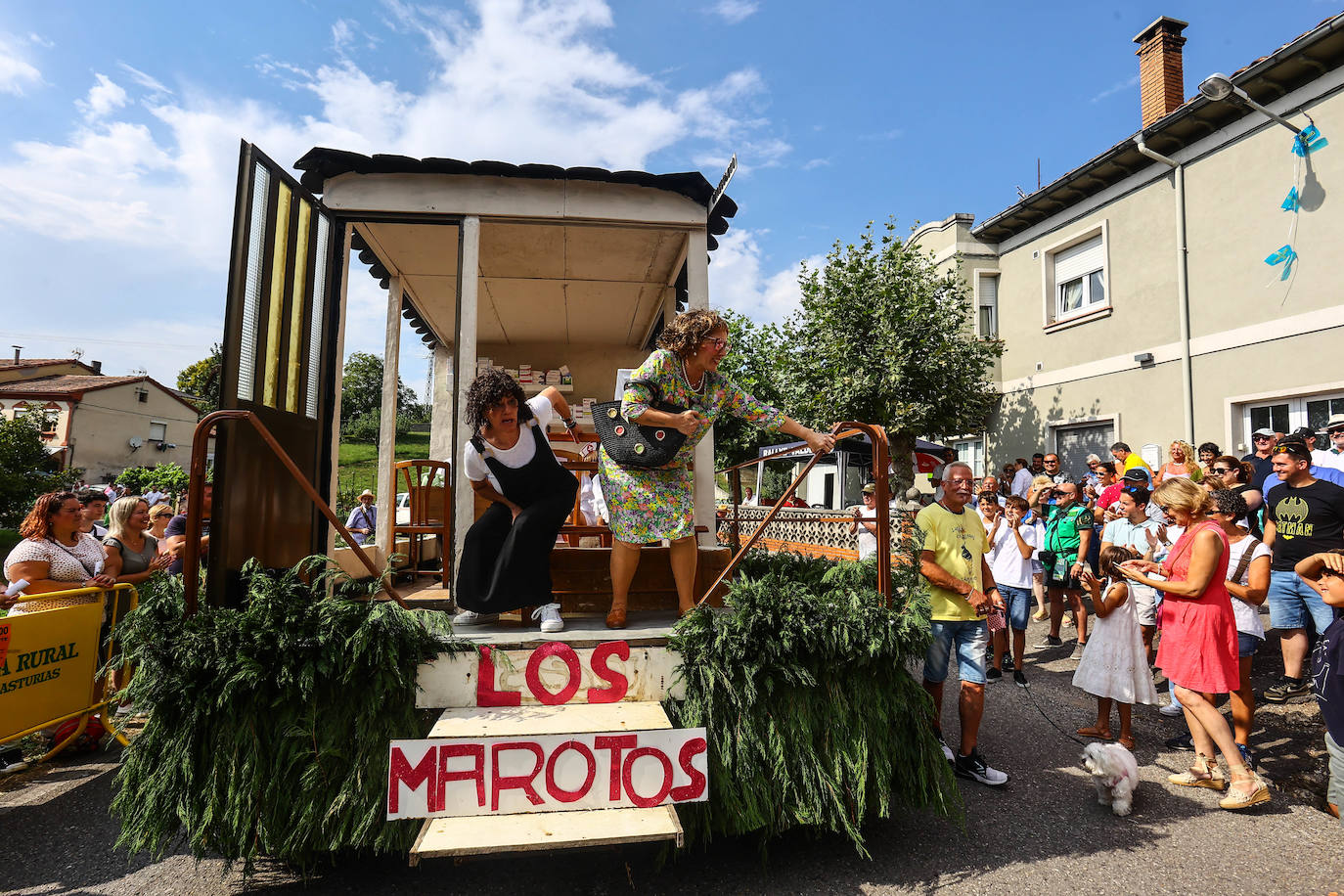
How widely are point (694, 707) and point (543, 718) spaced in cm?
60

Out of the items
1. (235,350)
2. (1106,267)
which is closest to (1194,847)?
(235,350)

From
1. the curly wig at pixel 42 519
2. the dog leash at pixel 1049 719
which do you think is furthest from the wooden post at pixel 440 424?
the dog leash at pixel 1049 719

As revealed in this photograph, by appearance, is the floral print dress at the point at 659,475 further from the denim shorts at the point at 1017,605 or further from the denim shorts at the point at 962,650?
the denim shorts at the point at 1017,605

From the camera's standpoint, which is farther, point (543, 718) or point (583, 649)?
point (583, 649)

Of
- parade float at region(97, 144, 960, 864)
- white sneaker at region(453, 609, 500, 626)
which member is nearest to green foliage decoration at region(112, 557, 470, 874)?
parade float at region(97, 144, 960, 864)

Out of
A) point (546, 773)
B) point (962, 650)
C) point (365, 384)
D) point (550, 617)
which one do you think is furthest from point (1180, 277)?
point (365, 384)

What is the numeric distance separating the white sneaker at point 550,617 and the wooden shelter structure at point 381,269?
0.71m

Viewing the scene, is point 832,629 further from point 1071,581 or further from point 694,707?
point 1071,581

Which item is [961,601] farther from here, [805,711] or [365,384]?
[365,384]

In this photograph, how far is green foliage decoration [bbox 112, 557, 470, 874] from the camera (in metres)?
2.58

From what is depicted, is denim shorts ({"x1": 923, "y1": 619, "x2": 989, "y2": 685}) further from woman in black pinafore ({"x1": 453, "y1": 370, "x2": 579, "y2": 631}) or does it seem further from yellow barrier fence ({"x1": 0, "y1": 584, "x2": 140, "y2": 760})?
yellow barrier fence ({"x1": 0, "y1": 584, "x2": 140, "y2": 760})

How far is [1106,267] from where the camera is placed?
12945mm

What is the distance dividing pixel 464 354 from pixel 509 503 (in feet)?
3.94

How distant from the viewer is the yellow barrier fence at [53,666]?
3.93 meters
